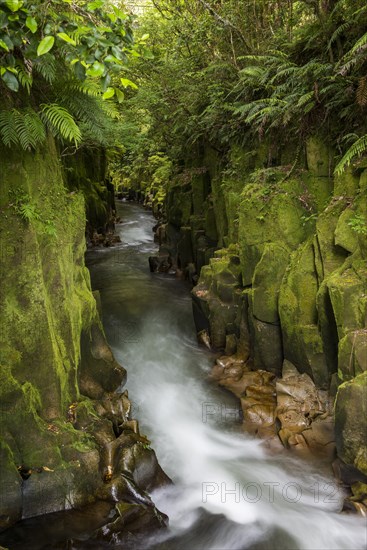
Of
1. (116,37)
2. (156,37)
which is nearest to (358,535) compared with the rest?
(116,37)

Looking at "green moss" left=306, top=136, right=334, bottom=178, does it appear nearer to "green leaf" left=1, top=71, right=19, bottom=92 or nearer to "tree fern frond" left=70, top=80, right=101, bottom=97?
"tree fern frond" left=70, top=80, right=101, bottom=97

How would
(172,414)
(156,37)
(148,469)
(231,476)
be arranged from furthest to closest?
(156,37) → (172,414) → (231,476) → (148,469)

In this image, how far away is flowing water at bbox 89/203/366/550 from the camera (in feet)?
18.7

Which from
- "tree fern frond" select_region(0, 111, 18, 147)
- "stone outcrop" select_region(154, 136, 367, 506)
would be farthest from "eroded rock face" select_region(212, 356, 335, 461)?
"tree fern frond" select_region(0, 111, 18, 147)

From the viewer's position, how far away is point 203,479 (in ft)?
22.2

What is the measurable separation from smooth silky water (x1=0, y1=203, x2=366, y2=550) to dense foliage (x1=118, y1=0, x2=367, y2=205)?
5283 millimetres

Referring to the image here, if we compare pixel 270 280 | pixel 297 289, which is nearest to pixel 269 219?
pixel 270 280

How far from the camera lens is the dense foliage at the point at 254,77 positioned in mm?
7730

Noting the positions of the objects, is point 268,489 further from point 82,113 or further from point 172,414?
point 82,113

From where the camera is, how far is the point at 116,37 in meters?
2.78

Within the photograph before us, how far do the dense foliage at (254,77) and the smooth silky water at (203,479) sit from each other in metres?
5.28

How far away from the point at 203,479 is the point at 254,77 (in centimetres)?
911

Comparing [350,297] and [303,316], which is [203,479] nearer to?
[303,316]

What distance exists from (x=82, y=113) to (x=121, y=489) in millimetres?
5292
